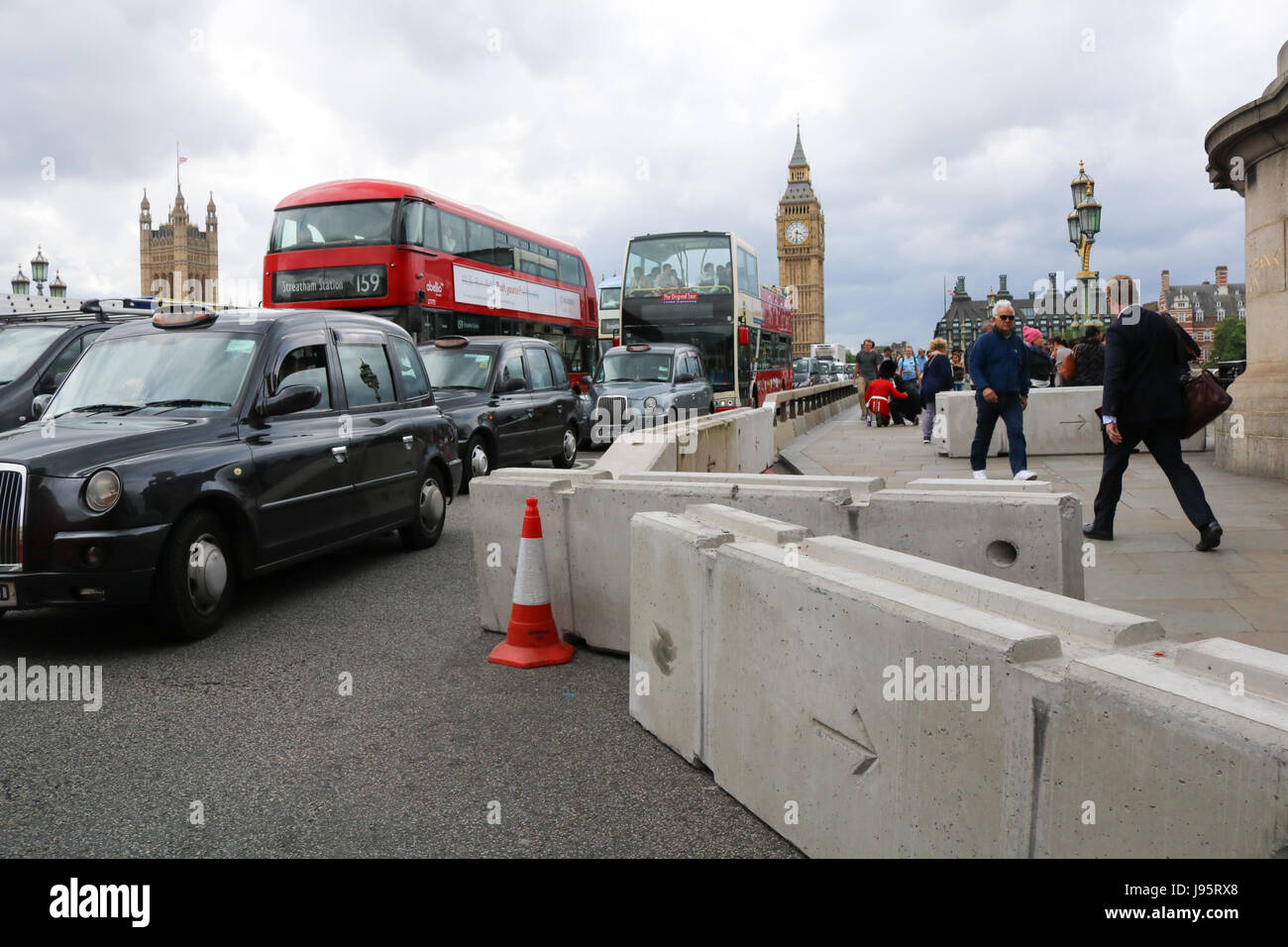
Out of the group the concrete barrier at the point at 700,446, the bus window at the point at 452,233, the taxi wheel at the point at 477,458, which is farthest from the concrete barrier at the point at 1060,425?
the bus window at the point at 452,233

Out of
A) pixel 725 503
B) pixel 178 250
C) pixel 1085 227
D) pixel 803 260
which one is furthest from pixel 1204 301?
pixel 725 503

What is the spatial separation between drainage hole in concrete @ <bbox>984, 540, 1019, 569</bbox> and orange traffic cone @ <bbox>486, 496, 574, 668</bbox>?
2.05 m

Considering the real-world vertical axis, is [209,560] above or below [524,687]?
above

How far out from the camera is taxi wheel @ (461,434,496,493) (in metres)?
11.5

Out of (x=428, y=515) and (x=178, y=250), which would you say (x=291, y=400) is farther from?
(x=178, y=250)

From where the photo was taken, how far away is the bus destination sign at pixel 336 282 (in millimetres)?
16500

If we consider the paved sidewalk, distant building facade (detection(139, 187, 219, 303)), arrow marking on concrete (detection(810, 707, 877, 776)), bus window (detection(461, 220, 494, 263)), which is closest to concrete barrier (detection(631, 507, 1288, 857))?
arrow marking on concrete (detection(810, 707, 877, 776))

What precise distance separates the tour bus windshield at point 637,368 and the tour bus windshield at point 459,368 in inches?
236

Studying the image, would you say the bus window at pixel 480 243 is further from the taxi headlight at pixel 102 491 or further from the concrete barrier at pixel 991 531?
the concrete barrier at pixel 991 531

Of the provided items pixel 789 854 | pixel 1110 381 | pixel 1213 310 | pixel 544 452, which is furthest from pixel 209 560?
pixel 1213 310

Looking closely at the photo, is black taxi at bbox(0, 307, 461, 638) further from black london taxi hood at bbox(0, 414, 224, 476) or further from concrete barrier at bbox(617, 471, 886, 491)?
concrete barrier at bbox(617, 471, 886, 491)
